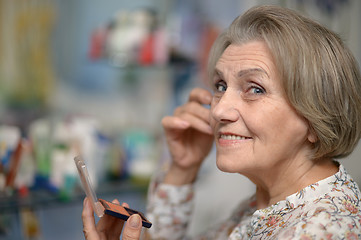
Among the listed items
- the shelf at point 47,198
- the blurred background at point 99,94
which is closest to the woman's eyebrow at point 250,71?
the blurred background at point 99,94

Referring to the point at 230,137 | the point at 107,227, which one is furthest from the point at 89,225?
the point at 230,137

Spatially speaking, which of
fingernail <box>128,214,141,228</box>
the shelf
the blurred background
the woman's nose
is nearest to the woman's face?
the woman's nose

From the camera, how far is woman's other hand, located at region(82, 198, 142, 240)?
1.12 meters

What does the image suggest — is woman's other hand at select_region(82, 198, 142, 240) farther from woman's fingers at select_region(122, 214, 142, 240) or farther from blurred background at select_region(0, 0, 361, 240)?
blurred background at select_region(0, 0, 361, 240)

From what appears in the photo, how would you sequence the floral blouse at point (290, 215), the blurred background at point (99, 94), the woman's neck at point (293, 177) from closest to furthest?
the floral blouse at point (290, 215) → the woman's neck at point (293, 177) → the blurred background at point (99, 94)

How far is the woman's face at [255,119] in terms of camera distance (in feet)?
3.94

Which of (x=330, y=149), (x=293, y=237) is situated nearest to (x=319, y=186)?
(x=330, y=149)

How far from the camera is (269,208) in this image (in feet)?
4.09

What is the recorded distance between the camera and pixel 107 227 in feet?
4.28

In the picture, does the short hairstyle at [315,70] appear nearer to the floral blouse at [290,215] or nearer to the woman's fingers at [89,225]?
the floral blouse at [290,215]

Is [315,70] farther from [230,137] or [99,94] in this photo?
[99,94]

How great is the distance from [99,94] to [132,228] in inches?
69.1

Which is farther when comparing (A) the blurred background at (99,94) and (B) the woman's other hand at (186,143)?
(A) the blurred background at (99,94)

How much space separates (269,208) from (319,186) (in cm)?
14
